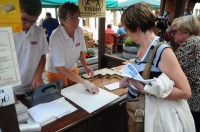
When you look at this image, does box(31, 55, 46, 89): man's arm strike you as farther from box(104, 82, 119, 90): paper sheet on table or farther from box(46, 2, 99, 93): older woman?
box(104, 82, 119, 90): paper sheet on table

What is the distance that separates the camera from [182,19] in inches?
65.8

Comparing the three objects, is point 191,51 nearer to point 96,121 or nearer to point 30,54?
point 96,121

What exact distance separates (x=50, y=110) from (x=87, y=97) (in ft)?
1.21

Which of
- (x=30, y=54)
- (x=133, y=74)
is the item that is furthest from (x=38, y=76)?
(x=133, y=74)

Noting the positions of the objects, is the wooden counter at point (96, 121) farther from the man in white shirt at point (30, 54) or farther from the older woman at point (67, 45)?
the man in white shirt at point (30, 54)

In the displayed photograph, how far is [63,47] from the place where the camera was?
5.78 ft

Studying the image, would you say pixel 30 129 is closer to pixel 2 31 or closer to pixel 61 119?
pixel 2 31

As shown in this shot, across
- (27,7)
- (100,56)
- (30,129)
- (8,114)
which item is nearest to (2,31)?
(8,114)

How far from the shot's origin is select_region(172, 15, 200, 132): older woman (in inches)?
59.0

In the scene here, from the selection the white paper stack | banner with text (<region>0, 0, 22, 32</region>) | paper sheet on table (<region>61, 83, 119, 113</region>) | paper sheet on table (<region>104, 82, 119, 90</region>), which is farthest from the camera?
paper sheet on table (<region>104, 82, 119, 90</region>)

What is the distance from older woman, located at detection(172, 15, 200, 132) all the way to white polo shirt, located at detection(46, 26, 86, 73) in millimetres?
1024

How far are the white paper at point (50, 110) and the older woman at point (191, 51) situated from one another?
1.05 metres

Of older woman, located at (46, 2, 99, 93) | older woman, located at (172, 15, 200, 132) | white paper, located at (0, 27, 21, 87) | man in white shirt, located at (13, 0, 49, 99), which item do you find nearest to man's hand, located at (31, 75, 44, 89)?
man in white shirt, located at (13, 0, 49, 99)

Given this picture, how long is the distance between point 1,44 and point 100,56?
269 cm
